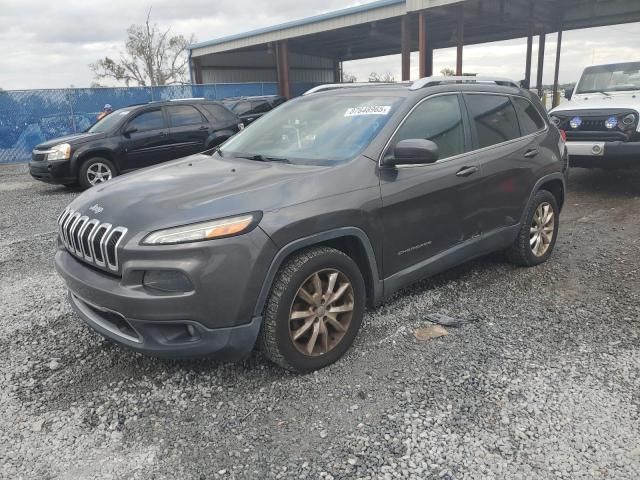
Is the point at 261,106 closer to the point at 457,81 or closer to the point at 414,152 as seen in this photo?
the point at 457,81

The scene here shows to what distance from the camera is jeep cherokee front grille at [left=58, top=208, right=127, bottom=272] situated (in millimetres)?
2689

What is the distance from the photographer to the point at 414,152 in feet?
10.5

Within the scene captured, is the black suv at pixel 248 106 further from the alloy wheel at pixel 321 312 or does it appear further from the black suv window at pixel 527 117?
the alloy wheel at pixel 321 312

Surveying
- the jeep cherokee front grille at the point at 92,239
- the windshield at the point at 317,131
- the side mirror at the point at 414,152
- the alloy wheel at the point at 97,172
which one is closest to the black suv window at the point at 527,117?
the windshield at the point at 317,131

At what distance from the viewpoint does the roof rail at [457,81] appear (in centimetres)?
385

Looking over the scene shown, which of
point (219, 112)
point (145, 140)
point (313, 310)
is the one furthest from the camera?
point (219, 112)

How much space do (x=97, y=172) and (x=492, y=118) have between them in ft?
25.4

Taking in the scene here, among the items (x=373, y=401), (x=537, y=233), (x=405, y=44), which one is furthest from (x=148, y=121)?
(x=405, y=44)

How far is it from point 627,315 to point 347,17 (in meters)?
18.9

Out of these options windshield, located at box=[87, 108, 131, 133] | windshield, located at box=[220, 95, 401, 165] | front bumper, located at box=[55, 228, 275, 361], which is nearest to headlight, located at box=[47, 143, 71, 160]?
windshield, located at box=[87, 108, 131, 133]

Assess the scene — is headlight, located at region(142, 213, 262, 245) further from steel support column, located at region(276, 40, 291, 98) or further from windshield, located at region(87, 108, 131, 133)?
steel support column, located at region(276, 40, 291, 98)

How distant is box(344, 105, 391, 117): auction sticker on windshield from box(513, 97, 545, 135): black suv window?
167cm

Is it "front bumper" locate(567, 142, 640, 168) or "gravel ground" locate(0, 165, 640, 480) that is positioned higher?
"front bumper" locate(567, 142, 640, 168)

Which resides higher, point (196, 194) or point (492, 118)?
point (492, 118)
